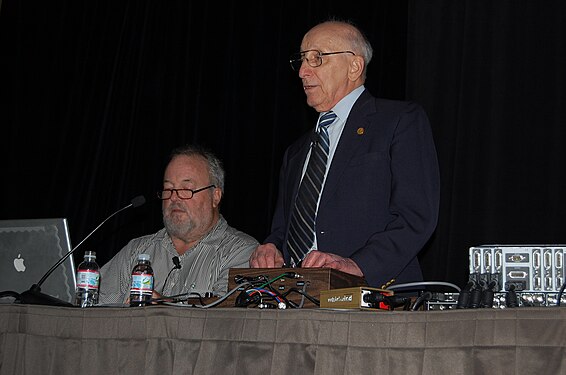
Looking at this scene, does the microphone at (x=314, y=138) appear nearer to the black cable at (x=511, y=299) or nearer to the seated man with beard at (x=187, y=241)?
the seated man with beard at (x=187, y=241)

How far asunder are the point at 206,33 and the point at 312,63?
1.72 m

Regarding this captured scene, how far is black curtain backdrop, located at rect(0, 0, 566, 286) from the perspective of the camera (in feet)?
11.4

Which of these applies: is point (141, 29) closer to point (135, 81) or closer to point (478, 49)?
point (135, 81)

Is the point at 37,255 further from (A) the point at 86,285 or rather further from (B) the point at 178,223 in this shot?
(B) the point at 178,223

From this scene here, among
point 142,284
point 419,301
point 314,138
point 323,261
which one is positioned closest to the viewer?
point 419,301

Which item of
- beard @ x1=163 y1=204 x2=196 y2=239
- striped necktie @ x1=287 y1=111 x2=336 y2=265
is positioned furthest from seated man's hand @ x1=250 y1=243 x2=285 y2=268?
beard @ x1=163 y1=204 x2=196 y2=239

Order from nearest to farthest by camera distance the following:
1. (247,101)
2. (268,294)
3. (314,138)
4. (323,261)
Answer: (268,294) → (323,261) → (314,138) → (247,101)

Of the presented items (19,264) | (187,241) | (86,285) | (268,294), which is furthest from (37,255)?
(187,241)

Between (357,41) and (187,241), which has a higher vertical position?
(357,41)

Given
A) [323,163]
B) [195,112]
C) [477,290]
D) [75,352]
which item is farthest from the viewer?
[195,112]

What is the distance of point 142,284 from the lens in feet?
7.40

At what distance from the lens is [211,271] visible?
3.18 meters

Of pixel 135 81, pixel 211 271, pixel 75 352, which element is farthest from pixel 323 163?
pixel 135 81

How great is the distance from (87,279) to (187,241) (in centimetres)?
112
